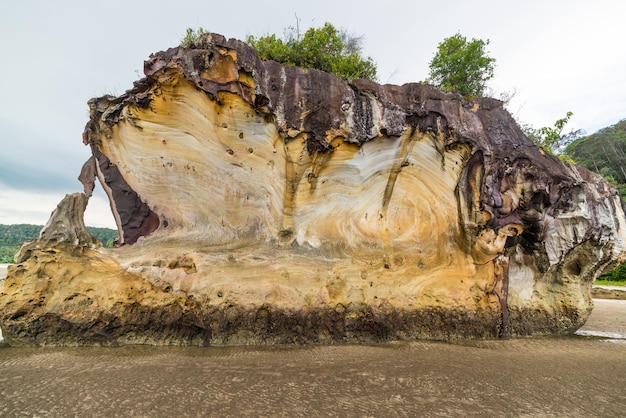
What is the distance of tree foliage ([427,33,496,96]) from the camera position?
37.4 ft

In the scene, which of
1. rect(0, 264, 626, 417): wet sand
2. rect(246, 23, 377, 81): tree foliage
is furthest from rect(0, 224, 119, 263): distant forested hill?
rect(0, 264, 626, 417): wet sand

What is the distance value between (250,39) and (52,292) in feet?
27.3

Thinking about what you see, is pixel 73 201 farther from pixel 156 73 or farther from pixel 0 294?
pixel 156 73

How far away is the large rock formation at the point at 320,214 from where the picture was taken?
4098 mm

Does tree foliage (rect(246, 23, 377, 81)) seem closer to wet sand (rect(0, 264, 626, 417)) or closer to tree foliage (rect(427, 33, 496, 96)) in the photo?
tree foliage (rect(427, 33, 496, 96))

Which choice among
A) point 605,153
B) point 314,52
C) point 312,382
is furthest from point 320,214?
point 605,153

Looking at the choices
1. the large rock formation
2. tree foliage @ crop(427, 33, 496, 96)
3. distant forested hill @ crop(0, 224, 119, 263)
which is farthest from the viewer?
distant forested hill @ crop(0, 224, 119, 263)

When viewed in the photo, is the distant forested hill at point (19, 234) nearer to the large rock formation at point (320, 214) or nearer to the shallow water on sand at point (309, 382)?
the large rock formation at point (320, 214)

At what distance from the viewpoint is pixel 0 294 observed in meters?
3.66

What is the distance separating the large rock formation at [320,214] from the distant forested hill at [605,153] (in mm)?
32580

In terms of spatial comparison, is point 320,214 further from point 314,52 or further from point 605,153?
point 605,153

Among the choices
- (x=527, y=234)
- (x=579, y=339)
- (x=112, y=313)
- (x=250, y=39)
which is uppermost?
(x=250, y=39)

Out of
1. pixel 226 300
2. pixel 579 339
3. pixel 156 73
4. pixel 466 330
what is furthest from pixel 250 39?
pixel 579 339

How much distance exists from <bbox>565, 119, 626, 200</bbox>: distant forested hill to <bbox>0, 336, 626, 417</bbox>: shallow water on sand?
115 feet
